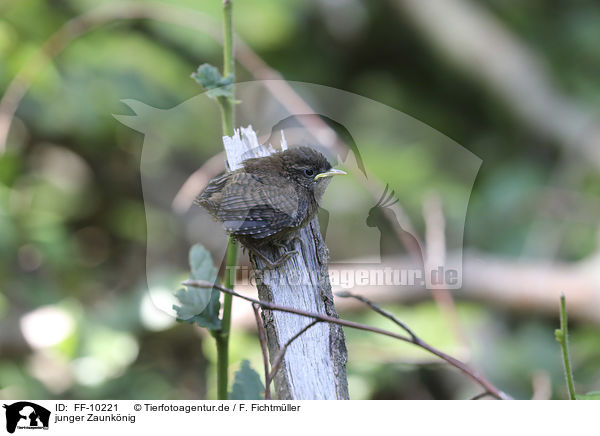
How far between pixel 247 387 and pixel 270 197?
0.24m

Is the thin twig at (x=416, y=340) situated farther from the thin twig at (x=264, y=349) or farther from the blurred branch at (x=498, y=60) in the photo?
the blurred branch at (x=498, y=60)

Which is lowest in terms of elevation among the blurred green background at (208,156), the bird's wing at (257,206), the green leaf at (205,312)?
the green leaf at (205,312)

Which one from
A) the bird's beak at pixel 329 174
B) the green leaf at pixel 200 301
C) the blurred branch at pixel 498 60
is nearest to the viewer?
the green leaf at pixel 200 301

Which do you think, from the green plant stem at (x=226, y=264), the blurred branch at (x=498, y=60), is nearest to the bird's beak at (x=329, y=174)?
the green plant stem at (x=226, y=264)

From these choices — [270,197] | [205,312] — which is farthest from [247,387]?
[270,197]

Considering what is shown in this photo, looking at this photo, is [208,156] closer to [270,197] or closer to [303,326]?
[270,197]

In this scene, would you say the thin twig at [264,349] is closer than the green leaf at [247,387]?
Yes

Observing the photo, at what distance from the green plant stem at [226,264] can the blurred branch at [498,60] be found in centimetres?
232

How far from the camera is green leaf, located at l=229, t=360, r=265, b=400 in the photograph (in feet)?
2.56

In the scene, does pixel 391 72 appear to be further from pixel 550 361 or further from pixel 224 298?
pixel 224 298

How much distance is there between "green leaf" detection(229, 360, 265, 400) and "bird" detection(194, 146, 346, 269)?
0.16 meters

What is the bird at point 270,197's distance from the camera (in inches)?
29.3

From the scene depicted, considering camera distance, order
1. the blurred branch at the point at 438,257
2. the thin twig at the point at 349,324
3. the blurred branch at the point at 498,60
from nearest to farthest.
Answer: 1. the thin twig at the point at 349,324
2. the blurred branch at the point at 438,257
3. the blurred branch at the point at 498,60

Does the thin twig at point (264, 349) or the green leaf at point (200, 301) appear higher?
the green leaf at point (200, 301)
